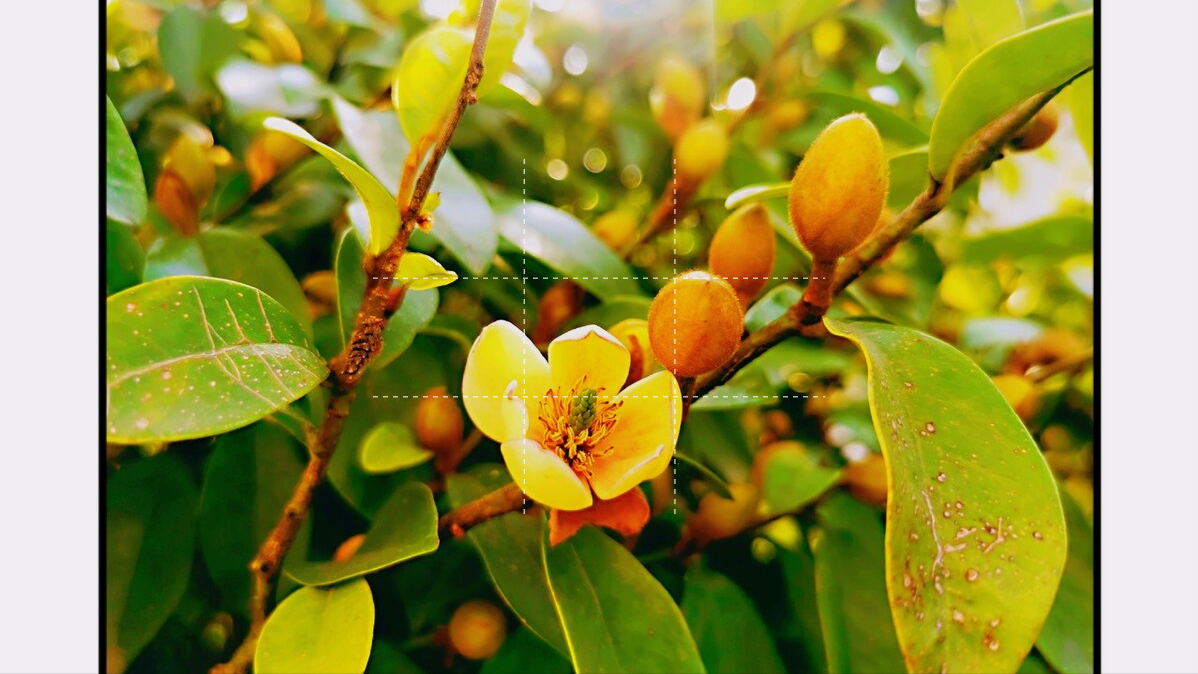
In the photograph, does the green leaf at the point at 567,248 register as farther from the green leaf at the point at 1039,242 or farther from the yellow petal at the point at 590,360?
the green leaf at the point at 1039,242

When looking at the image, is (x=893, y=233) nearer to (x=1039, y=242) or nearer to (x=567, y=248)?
(x=567, y=248)

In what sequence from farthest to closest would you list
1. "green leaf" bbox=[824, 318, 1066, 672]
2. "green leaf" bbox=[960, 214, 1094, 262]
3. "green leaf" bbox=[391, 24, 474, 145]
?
"green leaf" bbox=[960, 214, 1094, 262], "green leaf" bbox=[391, 24, 474, 145], "green leaf" bbox=[824, 318, 1066, 672]

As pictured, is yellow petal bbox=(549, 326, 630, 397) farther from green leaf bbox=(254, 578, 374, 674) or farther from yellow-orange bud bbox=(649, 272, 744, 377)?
green leaf bbox=(254, 578, 374, 674)

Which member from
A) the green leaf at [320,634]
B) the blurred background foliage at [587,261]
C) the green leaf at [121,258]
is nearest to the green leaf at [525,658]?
the blurred background foliage at [587,261]

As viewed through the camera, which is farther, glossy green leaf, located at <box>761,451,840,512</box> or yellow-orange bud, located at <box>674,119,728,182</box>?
yellow-orange bud, located at <box>674,119,728,182</box>

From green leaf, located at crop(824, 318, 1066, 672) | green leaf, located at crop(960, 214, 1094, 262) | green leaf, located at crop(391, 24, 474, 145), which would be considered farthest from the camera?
green leaf, located at crop(960, 214, 1094, 262)

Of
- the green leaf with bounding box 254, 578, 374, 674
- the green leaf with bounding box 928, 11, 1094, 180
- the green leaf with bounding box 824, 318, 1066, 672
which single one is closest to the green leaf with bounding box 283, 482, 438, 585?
the green leaf with bounding box 254, 578, 374, 674

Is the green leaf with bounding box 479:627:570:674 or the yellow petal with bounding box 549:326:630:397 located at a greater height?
the yellow petal with bounding box 549:326:630:397
